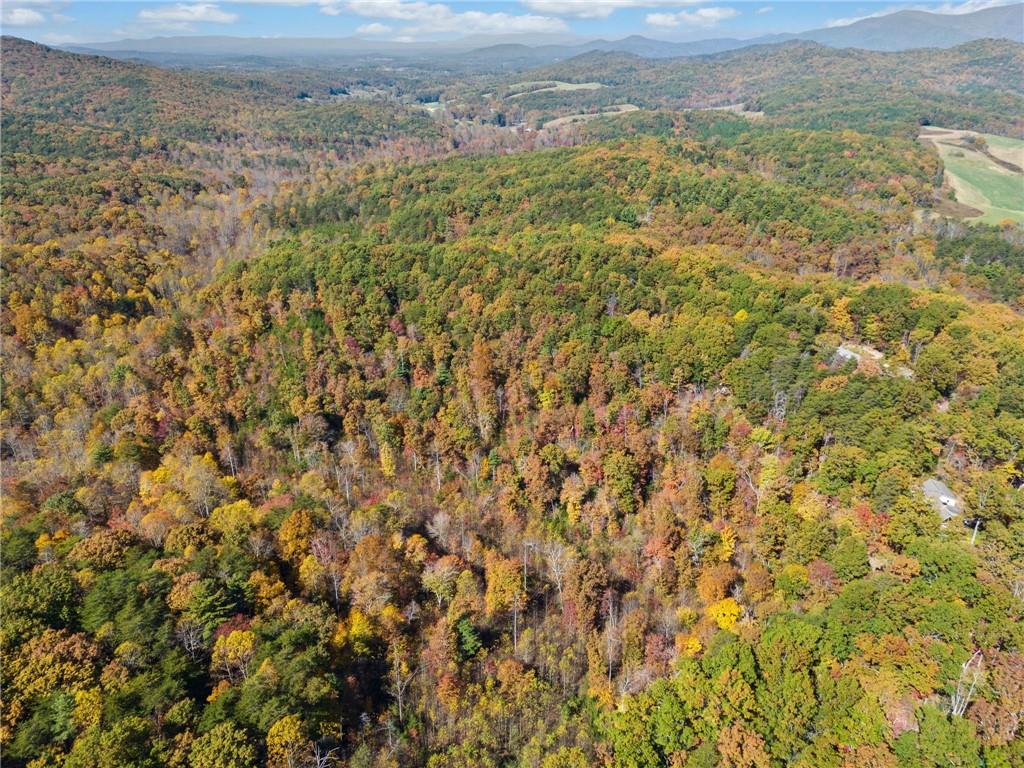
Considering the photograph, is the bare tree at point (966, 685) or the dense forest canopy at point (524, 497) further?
the dense forest canopy at point (524, 497)

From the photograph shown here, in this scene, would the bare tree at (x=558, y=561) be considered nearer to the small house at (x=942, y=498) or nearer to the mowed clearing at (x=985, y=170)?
the small house at (x=942, y=498)

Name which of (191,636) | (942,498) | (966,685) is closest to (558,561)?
(966,685)

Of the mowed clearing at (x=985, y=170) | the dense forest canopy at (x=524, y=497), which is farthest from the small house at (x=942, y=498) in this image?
Result: the mowed clearing at (x=985, y=170)

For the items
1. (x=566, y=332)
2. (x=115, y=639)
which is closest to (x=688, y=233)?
(x=566, y=332)

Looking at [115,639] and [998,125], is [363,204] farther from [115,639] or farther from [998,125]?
[998,125]

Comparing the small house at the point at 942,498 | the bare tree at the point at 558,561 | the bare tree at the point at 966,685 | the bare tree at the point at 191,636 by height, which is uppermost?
the bare tree at the point at 966,685

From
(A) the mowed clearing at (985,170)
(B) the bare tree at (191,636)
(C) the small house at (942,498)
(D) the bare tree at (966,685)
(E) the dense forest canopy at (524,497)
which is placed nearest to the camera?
(D) the bare tree at (966,685)

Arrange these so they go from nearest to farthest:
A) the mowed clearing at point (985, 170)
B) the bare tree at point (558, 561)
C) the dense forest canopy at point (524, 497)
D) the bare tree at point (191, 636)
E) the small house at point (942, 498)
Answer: the dense forest canopy at point (524, 497), the bare tree at point (191, 636), the small house at point (942, 498), the bare tree at point (558, 561), the mowed clearing at point (985, 170)

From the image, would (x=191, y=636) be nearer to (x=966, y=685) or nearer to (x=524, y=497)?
(x=524, y=497)
